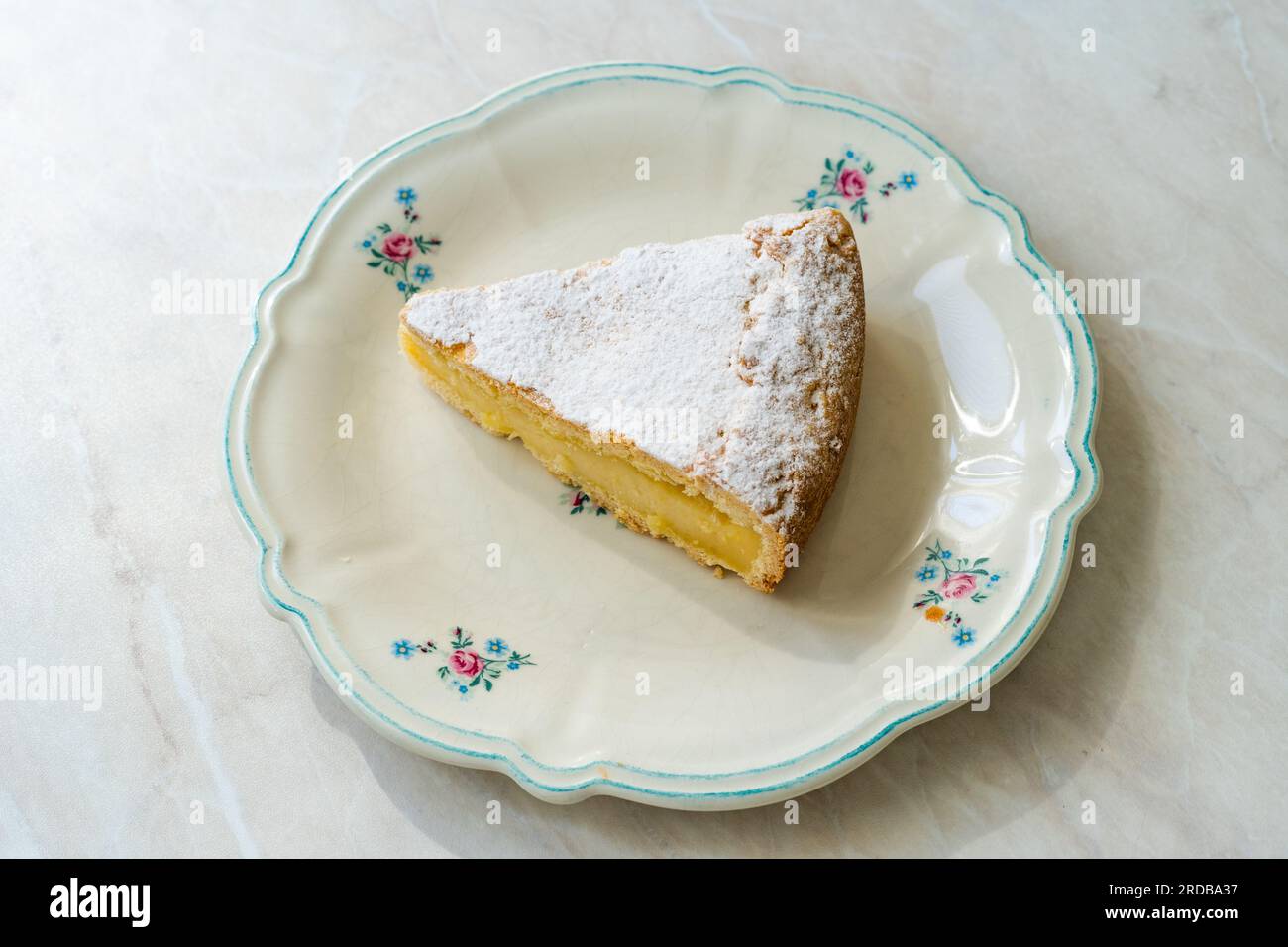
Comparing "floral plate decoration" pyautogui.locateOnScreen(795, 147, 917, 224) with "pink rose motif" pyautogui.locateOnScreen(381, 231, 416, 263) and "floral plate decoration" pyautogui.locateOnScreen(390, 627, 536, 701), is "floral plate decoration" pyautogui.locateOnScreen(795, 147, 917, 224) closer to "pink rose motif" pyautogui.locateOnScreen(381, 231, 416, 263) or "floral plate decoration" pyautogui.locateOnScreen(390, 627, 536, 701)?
"pink rose motif" pyautogui.locateOnScreen(381, 231, 416, 263)

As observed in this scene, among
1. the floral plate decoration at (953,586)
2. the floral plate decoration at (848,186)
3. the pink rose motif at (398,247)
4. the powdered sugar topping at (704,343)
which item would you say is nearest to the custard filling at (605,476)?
the powdered sugar topping at (704,343)

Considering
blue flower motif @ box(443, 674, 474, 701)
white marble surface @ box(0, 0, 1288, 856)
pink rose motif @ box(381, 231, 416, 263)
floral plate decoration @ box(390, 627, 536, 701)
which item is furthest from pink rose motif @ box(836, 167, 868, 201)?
blue flower motif @ box(443, 674, 474, 701)

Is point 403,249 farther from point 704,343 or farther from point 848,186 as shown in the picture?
point 848,186

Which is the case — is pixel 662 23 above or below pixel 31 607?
above

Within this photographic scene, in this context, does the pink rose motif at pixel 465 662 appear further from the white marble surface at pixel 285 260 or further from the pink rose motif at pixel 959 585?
the pink rose motif at pixel 959 585

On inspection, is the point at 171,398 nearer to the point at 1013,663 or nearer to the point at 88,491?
the point at 88,491

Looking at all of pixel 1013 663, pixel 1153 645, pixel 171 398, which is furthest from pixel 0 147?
pixel 1153 645
